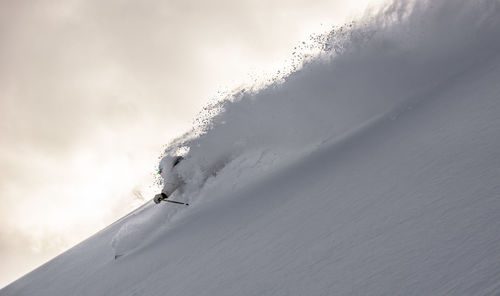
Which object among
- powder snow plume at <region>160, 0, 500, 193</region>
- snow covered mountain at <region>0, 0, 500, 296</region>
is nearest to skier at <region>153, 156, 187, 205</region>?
snow covered mountain at <region>0, 0, 500, 296</region>

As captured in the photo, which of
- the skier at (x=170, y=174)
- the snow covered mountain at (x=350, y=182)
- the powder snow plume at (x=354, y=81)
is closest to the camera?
the snow covered mountain at (x=350, y=182)

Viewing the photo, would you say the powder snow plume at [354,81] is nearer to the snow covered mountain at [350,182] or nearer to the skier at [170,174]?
the snow covered mountain at [350,182]

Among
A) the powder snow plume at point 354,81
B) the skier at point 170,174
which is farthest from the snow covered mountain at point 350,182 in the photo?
the skier at point 170,174

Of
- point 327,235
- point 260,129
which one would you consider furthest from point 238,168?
point 327,235

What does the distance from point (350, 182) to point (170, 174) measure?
10.0 m

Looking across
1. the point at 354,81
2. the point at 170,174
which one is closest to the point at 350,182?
the point at 354,81

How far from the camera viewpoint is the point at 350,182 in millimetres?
7496

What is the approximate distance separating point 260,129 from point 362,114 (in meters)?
3.86

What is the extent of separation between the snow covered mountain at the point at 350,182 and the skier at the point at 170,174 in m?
0.45

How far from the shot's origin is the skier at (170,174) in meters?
15.5

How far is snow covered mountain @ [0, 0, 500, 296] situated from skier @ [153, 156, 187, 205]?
45 centimetres

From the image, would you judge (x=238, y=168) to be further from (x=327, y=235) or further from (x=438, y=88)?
(x=327, y=235)

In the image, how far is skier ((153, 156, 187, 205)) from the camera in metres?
15.5

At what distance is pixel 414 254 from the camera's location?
3977 mm
